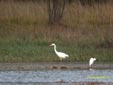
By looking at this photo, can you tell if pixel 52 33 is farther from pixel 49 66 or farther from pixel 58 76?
pixel 58 76

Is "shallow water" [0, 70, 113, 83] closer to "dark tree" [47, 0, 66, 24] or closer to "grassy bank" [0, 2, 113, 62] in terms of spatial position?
"grassy bank" [0, 2, 113, 62]

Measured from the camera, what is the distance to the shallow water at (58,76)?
16531 millimetres

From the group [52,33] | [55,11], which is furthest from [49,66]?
[55,11]

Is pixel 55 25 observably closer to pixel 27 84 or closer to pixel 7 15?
pixel 7 15

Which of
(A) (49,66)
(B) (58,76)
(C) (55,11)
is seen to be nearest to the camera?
(B) (58,76)

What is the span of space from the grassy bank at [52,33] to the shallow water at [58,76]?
3.41 m

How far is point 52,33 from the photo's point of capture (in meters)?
29.2

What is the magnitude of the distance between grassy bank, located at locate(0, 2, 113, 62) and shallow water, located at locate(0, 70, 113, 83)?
3415 mm

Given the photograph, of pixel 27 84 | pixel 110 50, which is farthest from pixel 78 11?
pixel 27 84

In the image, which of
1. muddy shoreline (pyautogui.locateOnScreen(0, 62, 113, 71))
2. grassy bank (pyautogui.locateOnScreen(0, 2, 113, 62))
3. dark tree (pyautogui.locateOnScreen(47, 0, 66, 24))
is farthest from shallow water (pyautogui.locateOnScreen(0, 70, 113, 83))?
dark tree (pyautogui.locateOnScreen(47, 0, 66, 24))

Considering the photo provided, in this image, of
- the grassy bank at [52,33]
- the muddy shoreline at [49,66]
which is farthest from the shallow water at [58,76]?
the grassy bank at [52,33]

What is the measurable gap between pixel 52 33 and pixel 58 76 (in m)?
11.5

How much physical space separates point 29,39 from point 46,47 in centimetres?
222

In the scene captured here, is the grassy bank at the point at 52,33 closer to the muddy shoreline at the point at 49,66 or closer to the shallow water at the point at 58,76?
the muddy shoreline at the point at 49,66
